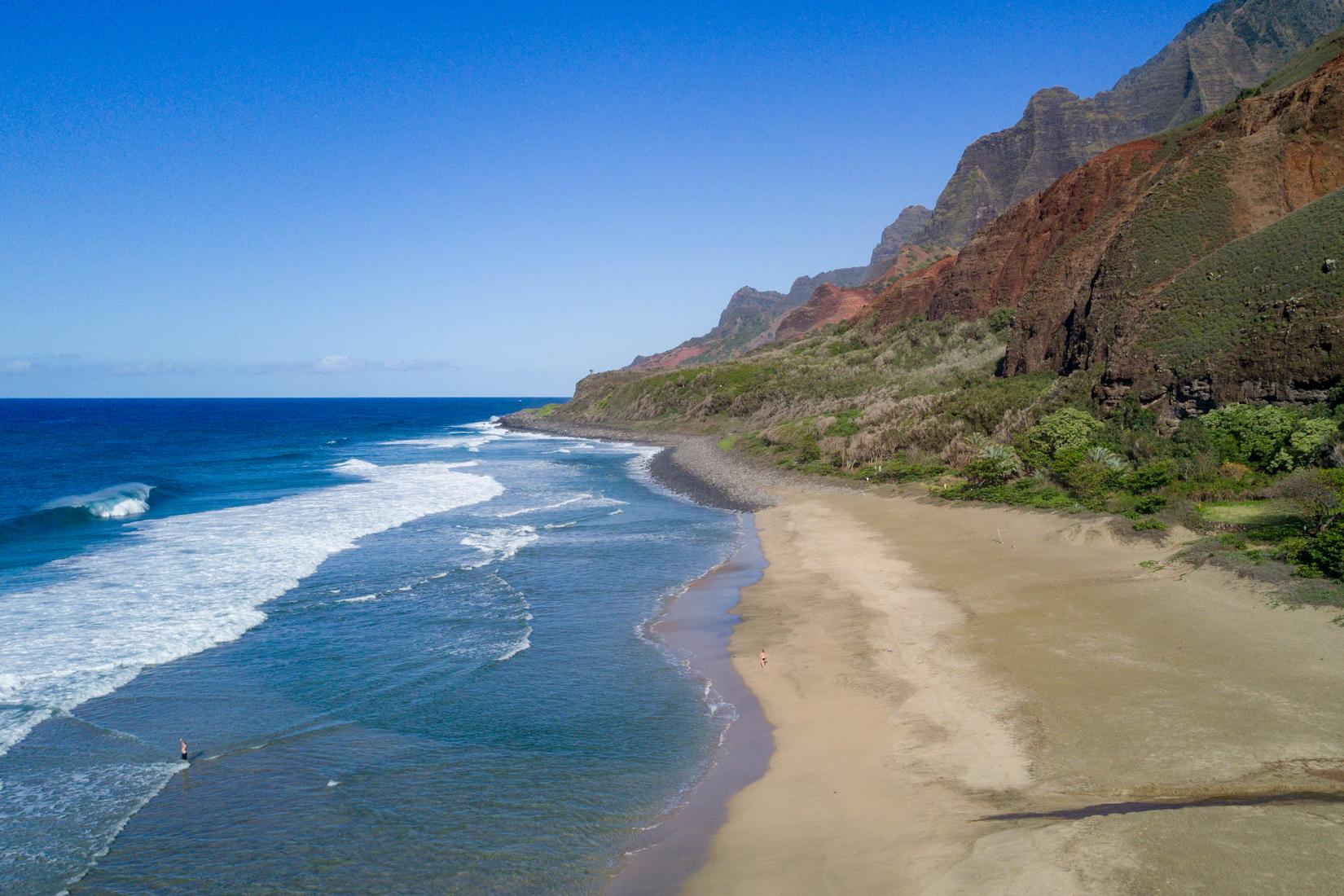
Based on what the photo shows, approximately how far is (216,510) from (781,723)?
32.8m

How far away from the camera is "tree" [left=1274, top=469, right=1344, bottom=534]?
15.6 metres

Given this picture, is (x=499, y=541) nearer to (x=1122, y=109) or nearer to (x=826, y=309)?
(x=826, y=309)

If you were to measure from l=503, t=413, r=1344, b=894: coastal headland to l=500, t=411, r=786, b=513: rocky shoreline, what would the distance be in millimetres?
17284

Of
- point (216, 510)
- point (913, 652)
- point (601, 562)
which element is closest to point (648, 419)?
point (216, 510)

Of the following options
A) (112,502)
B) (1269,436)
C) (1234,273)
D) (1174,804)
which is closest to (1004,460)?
(1269,436)

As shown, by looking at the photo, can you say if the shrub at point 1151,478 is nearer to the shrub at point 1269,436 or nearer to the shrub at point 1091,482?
the shrub at point 1091,482

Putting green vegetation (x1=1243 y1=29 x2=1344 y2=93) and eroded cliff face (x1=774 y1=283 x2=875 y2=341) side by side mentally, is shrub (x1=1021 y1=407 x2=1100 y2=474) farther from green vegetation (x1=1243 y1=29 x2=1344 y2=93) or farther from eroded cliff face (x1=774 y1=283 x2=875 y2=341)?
eroded cliff face (x1=774 y1=283 x2=875 y2=341)

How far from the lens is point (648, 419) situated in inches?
3418

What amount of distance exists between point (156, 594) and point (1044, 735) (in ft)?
70.3

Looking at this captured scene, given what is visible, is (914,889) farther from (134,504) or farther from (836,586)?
(134,504)

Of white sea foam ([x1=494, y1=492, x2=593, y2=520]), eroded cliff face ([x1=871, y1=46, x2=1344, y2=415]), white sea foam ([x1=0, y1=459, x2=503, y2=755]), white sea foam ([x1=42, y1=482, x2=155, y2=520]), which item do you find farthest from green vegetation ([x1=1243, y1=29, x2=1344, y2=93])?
white sea foam ([x1=42, y1=482, x2=155, y2=520])

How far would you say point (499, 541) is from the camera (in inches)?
1137

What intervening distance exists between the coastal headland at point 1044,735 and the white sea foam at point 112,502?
103ft

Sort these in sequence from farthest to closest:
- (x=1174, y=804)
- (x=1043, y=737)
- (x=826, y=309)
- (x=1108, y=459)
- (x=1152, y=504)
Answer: (x=826, y=309)
(x=1108, y=459)
(x=1152, y=504)
(x=1043, y=737)
(x=1174, y=804)
